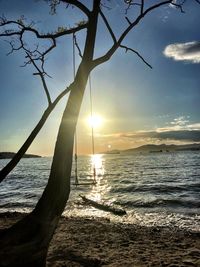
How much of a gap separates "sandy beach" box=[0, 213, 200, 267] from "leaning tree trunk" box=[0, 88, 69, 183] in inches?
128

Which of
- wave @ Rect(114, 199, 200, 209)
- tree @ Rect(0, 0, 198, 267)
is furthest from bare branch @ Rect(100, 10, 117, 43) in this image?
wave @ Rect(114, 199, 200, 209)

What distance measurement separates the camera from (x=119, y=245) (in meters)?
11.1

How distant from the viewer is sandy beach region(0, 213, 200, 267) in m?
8.90

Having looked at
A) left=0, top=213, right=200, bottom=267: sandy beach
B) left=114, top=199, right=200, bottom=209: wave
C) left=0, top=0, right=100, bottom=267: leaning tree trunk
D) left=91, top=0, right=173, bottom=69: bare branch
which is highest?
left=91, top=0, right=173, bottom=69: bare branch

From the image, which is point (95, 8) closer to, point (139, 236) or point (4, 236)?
point (4, 236)

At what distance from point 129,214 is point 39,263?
503 inches

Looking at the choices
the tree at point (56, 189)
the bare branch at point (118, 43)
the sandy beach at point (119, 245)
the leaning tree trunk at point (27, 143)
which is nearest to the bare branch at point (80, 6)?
the tree at point (56, 189)

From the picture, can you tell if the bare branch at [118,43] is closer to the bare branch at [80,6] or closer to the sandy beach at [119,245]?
the bare branch at [80,6]

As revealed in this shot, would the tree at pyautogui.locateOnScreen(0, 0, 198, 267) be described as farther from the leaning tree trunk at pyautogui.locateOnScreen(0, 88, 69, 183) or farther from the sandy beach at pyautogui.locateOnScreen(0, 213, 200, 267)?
the sandy beach at pyautogui.locateOnScreen(0, 213, 200, 267)

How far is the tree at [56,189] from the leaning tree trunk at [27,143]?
341 mm

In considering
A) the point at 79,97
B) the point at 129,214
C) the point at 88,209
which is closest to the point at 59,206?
the point at 79,97

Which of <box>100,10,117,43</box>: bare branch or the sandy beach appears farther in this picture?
the sandy beach

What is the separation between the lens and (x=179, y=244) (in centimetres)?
1128

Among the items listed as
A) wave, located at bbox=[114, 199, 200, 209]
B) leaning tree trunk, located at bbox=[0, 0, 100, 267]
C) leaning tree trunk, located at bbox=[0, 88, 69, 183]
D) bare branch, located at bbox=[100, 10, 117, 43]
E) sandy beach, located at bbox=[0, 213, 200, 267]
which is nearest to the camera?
leaning tree trunk, located at bbox=[0, 0, 100, 267]
